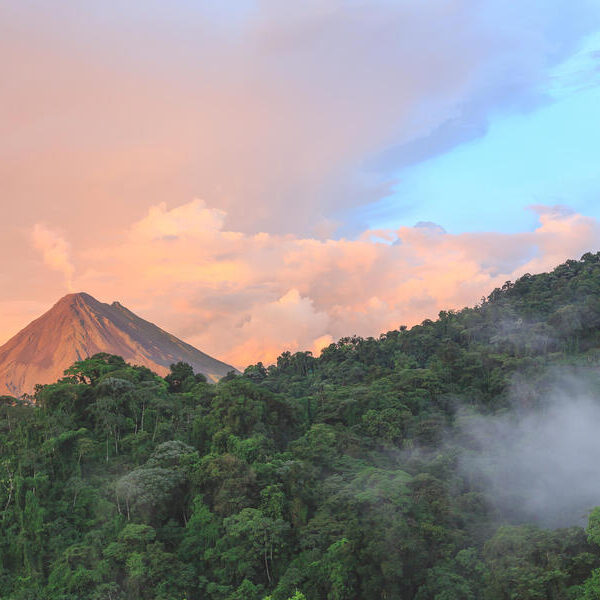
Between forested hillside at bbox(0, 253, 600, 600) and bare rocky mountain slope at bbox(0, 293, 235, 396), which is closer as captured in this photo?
forested hillside at bbox(0, 253, 600, 600)

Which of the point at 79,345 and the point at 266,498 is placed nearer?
the point at 266,498

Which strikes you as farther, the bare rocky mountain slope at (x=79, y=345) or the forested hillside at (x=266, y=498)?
the bare rocky mountain slope at (x=79, y=345)

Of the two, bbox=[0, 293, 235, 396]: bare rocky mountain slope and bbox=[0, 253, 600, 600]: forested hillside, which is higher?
bbox=[0, 293, 235, 396]: bare rocky mountain slope

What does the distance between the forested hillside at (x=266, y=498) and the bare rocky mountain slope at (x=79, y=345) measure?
39.1 metres

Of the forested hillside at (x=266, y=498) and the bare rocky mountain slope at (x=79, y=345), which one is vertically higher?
the bare rocky mountain slope at (x=79, y=345)

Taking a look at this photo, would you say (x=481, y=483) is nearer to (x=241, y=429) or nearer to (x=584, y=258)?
(x=241, y=429)

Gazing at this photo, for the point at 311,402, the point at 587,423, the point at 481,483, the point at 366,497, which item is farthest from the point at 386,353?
the point at 366,497

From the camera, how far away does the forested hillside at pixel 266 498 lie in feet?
74.3

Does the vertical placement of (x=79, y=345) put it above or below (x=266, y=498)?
above

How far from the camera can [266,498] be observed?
87.2 feet

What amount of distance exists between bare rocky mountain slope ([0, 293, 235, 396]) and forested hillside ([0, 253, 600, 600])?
128 feet

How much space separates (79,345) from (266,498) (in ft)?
192

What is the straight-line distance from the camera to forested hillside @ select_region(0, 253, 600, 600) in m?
22.6

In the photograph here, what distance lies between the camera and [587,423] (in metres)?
34.4
